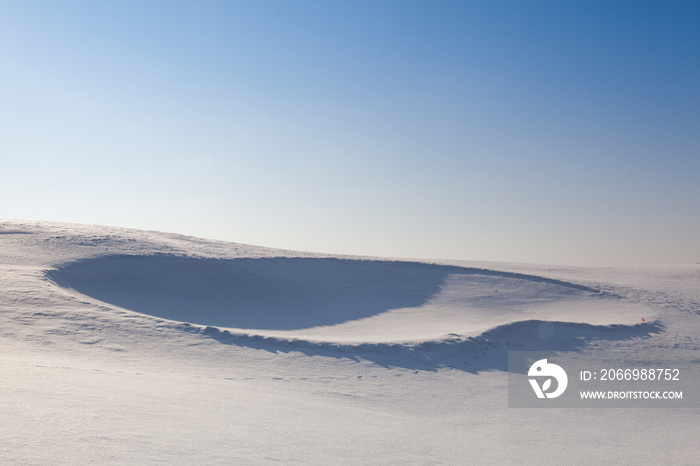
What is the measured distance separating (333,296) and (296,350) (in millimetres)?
4565

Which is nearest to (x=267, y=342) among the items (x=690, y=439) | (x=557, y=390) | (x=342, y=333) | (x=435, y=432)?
(x=342, y=333)

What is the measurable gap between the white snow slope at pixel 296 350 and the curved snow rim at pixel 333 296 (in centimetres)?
6

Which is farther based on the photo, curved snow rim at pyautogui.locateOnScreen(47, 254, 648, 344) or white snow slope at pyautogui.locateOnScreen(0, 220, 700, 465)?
curved snow rim at pyautogui.locateOnScreen(47, 254, 648, 344)

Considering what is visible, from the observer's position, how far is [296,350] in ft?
27.5

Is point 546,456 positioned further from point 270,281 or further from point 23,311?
point 270,281

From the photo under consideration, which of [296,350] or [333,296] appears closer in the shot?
[296,350]

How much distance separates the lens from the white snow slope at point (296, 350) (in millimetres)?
4609

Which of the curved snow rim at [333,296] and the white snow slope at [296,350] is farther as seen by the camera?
the curved snow rim at [333,296]

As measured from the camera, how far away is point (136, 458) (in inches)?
151

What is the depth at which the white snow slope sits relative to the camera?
4609 millimetres

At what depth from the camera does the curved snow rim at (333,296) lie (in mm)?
10469

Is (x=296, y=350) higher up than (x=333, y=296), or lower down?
lower down

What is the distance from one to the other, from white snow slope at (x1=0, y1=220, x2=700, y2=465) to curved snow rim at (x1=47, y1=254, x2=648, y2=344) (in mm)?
57

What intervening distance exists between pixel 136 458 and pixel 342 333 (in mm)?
6781
